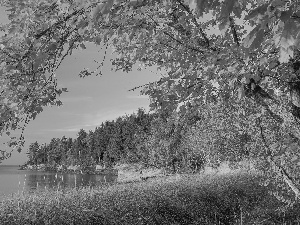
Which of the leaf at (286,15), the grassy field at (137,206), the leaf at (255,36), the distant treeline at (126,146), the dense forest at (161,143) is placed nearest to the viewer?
the leaf at (286,15)

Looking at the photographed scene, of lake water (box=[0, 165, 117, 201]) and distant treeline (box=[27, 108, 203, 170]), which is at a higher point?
distant treeline (box=[27, 108, 203, 170])

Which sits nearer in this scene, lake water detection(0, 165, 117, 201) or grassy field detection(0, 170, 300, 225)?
grassy field detection(0, 170, 300, 225)

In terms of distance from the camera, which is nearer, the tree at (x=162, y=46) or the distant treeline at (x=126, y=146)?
the tree at (x=162, y=46)

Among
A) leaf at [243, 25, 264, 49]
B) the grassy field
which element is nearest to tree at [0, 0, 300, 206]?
leaf at [243, 25, 264, 49]

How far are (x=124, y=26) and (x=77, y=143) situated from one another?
136 metres

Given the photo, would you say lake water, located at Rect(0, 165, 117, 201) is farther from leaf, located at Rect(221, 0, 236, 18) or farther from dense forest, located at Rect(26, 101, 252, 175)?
leaf, located at Rect(221, 0, 236, 18)

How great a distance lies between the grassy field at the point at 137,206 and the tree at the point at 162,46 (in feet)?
15.3

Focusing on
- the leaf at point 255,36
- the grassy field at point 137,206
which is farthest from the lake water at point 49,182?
the leaf at point 255,36

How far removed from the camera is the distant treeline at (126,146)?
38.8 m

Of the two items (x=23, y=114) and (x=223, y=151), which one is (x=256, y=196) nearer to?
(x=223, y=151)

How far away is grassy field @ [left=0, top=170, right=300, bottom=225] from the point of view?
31.9ft

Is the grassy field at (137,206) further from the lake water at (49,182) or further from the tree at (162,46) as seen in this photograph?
the tree at (162,46)

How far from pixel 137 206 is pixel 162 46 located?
717cm

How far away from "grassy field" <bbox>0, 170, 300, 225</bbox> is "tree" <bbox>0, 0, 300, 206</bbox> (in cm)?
466
